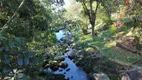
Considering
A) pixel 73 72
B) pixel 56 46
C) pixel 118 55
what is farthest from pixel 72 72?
pixel 118 55

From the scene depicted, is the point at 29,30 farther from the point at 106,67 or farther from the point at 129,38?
the point at 129,38

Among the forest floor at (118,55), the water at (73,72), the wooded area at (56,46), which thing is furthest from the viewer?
the water at (73,72)

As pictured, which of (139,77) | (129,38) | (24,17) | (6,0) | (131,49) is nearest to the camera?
(6,0)

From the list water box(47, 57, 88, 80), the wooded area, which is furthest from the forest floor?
water box(47, 57, 88, 80)

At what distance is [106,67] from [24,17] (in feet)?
28.9

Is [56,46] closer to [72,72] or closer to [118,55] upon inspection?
[72,72]

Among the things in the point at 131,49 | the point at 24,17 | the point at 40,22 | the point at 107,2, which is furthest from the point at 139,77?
the point at 107,2

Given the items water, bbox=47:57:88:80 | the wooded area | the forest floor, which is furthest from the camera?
water, bbox=47:57:88:80

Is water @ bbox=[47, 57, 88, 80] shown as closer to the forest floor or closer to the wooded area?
the wooded area

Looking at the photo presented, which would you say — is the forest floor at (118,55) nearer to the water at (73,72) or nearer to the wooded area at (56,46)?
the wooded area at (56,46)

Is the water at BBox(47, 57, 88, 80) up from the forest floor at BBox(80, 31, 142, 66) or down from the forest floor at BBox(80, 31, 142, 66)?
down

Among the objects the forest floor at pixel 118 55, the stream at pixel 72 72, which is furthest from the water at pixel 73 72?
the forest floor at pixel 118 55

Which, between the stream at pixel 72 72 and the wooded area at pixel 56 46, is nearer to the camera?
the wooded area at pixel 56 46

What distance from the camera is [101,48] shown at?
65.8 feet
